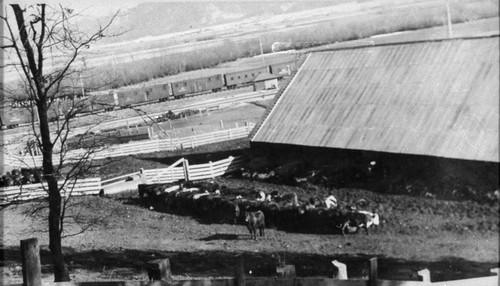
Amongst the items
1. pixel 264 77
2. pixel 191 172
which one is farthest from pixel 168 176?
pixel 264 77

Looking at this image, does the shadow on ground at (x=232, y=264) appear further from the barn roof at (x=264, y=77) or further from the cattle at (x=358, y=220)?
the barn roof at (x=264, y=77)

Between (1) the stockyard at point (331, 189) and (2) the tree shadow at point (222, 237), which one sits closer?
(1) the stockyard at point (331, 189)

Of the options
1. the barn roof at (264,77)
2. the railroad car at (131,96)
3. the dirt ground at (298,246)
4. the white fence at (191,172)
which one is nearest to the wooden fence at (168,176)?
the white fence at (191,172)

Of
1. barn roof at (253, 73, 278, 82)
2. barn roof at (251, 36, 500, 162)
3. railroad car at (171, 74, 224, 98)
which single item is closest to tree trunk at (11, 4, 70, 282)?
barn roof at (251, 36, 500, 162)

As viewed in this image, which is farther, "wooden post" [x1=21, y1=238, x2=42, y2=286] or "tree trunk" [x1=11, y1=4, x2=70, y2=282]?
"tree trunk" [x1=11, y1=4, x2=70, y2=282]

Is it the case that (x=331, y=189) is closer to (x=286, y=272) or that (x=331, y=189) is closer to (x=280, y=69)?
(x=286, y=272)

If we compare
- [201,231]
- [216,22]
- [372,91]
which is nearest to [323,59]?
[372,91]

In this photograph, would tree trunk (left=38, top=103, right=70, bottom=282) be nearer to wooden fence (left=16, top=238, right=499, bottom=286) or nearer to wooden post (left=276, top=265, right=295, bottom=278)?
wooden fence (left=16, top=238, right=499, bottom=286)
